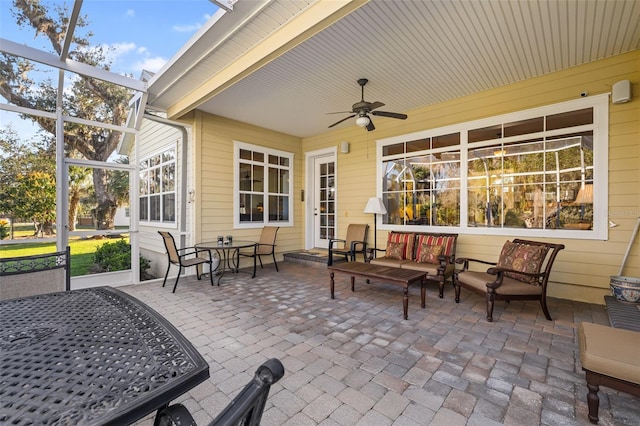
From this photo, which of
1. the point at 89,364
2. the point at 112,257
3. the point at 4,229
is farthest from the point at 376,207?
the point at 4,229

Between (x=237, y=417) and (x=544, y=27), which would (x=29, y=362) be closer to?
(x=237, y=417)

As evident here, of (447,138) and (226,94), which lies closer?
(226,94)

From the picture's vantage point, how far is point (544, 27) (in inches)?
128

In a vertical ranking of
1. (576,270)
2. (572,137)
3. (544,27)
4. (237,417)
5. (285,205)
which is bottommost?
(576,270)

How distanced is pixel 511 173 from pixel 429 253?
186 centimetres

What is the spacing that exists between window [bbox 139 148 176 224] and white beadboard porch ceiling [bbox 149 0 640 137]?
1.54m

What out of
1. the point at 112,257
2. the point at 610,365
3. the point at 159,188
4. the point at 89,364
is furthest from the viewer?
the point at 159,188

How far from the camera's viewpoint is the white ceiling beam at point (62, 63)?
11.6 ft

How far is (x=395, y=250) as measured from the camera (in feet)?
17.0

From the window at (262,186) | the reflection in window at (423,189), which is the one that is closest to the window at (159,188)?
the window at (262,186)

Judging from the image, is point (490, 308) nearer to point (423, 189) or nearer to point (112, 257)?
point (423, 189)

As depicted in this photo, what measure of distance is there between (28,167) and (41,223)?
79 cm

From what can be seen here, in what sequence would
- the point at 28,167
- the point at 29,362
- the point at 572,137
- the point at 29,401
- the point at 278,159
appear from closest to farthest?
the point at 29,401, the point at 29,362, the point at 28,167, the point at 572,137, the point at 278,159

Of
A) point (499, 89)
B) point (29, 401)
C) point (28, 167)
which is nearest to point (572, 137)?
point (499, 89)
